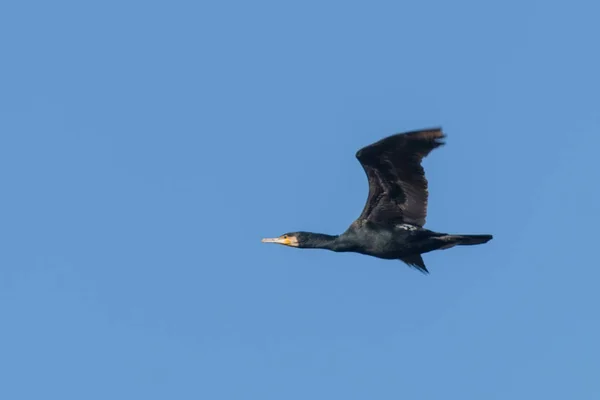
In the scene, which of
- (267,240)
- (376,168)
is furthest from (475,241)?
(267,240)

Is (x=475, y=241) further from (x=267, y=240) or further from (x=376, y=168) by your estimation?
(x=267, y=240)

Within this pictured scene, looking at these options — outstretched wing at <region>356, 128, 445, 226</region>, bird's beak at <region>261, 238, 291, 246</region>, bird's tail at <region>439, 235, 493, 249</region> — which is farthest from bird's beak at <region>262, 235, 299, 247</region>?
bird's tail at <region>439, 235, 493, 249</region>

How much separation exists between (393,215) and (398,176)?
3.58 ft

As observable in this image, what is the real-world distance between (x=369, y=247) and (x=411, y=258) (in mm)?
1473

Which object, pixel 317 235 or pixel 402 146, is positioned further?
pixel 317 235

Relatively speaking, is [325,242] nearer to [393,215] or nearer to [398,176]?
[393,215]

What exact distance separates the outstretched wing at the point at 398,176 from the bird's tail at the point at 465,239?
0.79 metres

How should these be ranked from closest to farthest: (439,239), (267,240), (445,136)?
(445,136) → (439,239) → (267,240)

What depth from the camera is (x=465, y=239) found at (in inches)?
1164

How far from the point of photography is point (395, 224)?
Result: 3031 centimetres

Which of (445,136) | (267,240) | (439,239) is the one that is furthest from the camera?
(267,240)

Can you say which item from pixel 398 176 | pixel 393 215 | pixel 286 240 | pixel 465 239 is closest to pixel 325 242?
pixel 286 240

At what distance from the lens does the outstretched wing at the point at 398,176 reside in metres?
28.3

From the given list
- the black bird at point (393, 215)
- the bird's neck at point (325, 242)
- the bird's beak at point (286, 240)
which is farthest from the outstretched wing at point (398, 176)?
the bird's beak at point (286, 240)
